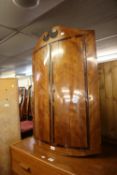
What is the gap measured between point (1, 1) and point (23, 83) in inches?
177

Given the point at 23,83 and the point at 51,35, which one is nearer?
the point at 51,35

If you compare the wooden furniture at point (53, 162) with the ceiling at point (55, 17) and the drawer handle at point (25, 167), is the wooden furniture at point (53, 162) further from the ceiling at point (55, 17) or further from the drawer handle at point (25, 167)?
the ceiling at point (55, 17)

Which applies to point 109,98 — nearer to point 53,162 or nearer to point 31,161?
point 53,162

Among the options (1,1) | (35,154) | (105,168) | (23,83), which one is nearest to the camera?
(105,168)

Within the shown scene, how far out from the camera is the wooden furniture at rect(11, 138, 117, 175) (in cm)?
113

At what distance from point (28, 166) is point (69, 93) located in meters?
0.79

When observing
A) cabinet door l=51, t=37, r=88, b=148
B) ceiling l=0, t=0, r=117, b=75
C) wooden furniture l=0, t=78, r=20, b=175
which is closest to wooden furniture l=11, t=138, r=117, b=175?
cabinet door l=51, t=37, r=88, b=148

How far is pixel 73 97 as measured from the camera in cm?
136

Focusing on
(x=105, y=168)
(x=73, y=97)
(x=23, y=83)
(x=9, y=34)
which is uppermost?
(x=9, y=34)

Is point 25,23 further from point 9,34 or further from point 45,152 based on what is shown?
point 45,152

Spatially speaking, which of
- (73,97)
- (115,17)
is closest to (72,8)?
(115,17)

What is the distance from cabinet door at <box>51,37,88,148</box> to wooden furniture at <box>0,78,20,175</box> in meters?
0.85

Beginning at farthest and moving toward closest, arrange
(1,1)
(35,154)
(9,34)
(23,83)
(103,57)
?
1. (23,83)
2. (103,57)
3. (9,34)
4. (35,154)
5. (1,1)

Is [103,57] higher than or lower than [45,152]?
higher
